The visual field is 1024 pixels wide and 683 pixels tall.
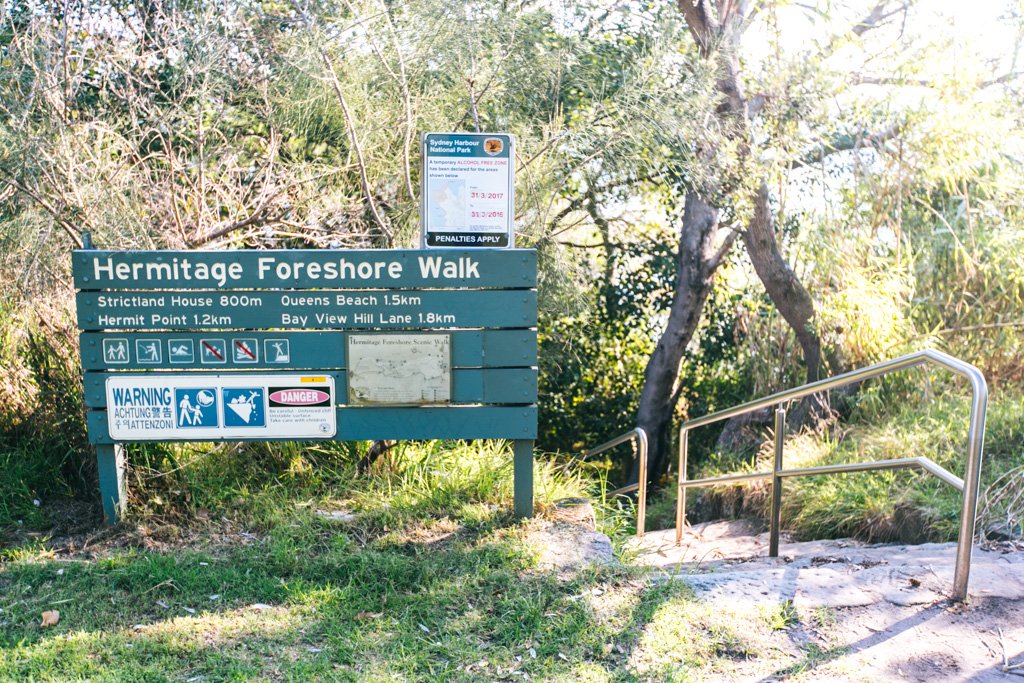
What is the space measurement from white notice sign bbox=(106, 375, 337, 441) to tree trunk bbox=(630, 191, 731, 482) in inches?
186

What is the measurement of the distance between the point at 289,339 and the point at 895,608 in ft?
10.4

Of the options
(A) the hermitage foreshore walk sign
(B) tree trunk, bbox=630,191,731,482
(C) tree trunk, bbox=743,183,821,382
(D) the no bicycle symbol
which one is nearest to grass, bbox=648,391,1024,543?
(C) tree trunk, bbox=743,183,821,382

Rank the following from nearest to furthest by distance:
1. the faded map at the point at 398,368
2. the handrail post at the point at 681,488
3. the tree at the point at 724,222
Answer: the faded map at the point at 398,368, the handrail post at the point at 681,488, the tree at the point at 724,222

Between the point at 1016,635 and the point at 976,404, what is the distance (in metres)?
0.94

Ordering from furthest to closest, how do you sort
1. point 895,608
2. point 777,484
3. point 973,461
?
1. point 777,484
2. point 895,608
3. point 973,461

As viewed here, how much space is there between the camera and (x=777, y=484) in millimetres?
5340

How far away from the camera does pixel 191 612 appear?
3.87 m

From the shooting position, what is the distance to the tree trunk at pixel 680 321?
28.2ft

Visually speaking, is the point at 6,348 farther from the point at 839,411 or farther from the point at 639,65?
the point at 839,411

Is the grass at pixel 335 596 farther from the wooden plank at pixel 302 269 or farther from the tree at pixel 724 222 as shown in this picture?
the tree at pixel 724 222

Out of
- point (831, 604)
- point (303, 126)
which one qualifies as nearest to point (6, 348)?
point (303, 126)

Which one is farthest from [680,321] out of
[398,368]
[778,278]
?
[398,368]

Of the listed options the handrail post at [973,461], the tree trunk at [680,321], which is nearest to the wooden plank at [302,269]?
the handrail post at [973,461]

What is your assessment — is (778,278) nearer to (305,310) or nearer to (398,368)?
(398,368)
